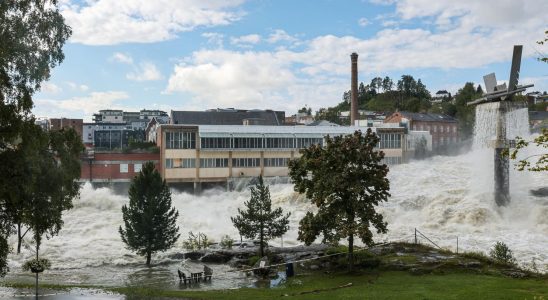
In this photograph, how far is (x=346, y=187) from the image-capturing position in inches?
1094

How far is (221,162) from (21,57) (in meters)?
60.3

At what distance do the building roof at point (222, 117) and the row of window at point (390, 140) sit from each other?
20.6 m

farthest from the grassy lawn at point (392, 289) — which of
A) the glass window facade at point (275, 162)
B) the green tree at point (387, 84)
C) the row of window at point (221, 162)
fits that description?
the green tree at point (387, 84)

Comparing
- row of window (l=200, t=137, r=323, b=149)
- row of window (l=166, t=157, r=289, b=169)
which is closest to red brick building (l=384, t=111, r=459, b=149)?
row of window (l=200, t=137, r=323, b=149)

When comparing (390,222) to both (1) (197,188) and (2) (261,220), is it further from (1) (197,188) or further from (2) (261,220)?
(1) (197,188)

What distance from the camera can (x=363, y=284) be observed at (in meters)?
25.4

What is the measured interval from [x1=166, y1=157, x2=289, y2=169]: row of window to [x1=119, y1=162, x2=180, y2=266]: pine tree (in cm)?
4106

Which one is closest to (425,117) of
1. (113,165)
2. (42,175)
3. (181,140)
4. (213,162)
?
(213,162)

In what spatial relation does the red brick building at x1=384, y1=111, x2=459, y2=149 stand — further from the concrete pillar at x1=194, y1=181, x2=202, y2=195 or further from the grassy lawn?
the grassy lawn

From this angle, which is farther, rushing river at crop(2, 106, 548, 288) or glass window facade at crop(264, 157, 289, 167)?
glass window facade at crop(264, 157, 289, 167)

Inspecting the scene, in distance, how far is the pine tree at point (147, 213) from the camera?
119 feet

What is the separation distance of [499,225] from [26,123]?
42.5 m

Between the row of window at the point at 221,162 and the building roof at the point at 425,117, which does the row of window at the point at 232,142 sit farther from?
A: the building roof at the point at 425,117

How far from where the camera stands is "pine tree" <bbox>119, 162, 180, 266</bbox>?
3628cm
